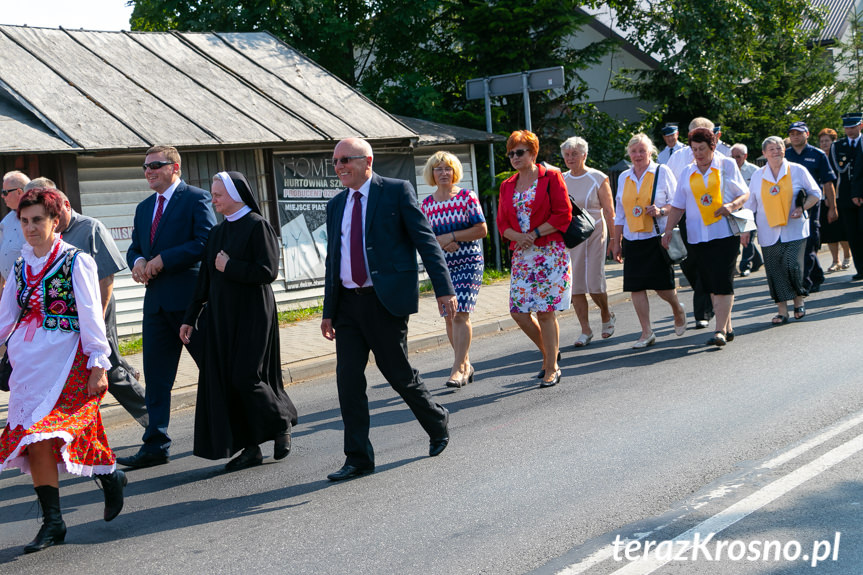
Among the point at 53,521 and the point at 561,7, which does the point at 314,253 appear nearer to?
the point at 561,7

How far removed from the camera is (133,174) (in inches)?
539

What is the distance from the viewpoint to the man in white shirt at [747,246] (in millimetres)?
14750

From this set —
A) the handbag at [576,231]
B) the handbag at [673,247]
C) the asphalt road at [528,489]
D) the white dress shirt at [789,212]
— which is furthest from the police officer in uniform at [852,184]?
the handbag at [576,231]

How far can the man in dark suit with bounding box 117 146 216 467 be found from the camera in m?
6.67

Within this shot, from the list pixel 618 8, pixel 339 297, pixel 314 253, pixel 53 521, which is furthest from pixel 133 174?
pixel 618 8

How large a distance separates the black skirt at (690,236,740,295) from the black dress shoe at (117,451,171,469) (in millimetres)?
5390

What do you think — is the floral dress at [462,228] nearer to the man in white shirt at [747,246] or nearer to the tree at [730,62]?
the man in white shirt at [747,246]

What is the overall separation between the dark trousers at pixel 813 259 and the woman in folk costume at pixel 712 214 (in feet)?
9.43

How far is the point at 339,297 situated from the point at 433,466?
1180 mm

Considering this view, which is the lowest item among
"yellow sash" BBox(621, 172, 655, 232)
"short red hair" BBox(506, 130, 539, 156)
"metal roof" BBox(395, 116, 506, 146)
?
"yellow sash" BBox(621, 172, 655, 232)

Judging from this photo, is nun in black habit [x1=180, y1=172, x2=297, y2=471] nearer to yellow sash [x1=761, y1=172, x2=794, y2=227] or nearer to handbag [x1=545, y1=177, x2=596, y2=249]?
handbag [x1=545, y1=177, x2=596, y2=249]

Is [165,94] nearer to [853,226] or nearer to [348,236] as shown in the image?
[348,236]

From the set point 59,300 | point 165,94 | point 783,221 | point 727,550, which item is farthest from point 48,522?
point 165,94

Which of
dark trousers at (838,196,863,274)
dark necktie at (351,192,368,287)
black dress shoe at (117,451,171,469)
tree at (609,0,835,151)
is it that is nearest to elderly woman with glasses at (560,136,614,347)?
dark necktie at (351,192,368,287)
